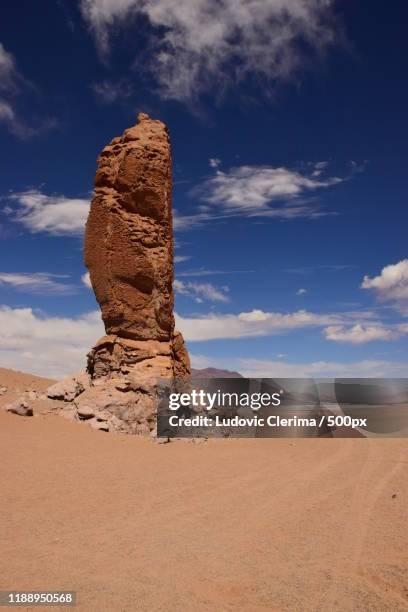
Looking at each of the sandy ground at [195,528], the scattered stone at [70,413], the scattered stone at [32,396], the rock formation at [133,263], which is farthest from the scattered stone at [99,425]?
the scattered stone at [32,396]

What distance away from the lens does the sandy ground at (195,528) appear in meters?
4.79

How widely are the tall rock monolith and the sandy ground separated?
4525 mm

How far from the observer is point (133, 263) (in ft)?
54.5

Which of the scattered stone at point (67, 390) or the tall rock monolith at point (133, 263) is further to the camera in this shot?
the scattered stone at point (67, 390)

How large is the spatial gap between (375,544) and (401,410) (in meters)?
28.6

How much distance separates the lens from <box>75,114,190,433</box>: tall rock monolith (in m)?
16.3

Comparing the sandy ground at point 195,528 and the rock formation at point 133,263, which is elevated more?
the rock formation at point 133,263

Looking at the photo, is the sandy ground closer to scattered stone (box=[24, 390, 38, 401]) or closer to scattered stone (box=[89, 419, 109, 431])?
scattered stone (box=[89, 419, 109, 431])

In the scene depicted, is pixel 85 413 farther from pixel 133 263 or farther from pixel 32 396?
pixel 133 263

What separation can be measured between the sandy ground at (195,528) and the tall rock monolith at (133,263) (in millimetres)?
4525

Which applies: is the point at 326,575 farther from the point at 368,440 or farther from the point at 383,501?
the point at 368,440

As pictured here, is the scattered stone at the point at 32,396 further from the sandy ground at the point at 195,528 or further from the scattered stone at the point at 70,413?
the sandy ground at the point at 195,528

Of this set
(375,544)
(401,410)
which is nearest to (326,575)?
(375,544)

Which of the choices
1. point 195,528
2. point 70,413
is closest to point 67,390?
point 70,413
